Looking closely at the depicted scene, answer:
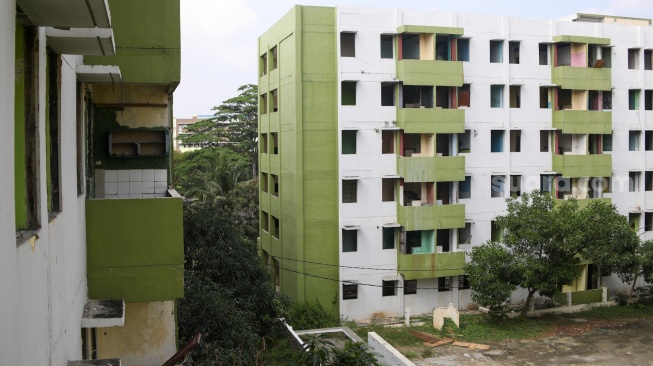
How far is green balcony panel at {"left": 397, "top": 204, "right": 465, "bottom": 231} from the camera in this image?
2241 centimetres

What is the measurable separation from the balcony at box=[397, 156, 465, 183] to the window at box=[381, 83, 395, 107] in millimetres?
2085

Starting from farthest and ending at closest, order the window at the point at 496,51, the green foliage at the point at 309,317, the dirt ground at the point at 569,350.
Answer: the window at the point at 496,51, the green foliage at the point at 309,317, the dirt ground at the point at 569,350

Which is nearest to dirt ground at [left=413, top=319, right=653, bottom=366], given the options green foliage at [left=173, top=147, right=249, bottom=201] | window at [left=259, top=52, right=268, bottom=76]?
green foliage at [left=173, top=147, right=249, bottom=201]

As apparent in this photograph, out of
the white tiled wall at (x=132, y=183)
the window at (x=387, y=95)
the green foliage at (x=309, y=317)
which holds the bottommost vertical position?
the green foliage at (x=309, y=317)

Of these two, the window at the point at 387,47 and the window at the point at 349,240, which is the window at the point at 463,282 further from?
the window at the point at 387,47

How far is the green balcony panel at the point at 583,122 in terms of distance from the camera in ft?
81.6

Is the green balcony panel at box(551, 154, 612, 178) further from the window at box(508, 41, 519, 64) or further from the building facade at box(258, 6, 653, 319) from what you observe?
the window at box(508, 41, 519, 64)

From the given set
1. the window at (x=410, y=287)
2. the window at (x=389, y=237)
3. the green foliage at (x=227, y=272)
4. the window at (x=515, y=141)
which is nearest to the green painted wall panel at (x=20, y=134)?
the green foliage at (x=227, y=272)

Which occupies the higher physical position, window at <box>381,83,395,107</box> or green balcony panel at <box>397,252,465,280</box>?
window at <box>381,83,395,107</box>

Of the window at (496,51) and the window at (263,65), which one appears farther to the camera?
the window at (263,65)

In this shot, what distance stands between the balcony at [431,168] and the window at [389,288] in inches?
144

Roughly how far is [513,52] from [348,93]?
688 centimetres

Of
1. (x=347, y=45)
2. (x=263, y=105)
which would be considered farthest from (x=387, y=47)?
(x=263, y=105)

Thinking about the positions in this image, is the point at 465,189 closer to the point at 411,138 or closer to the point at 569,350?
the point at 411,138
